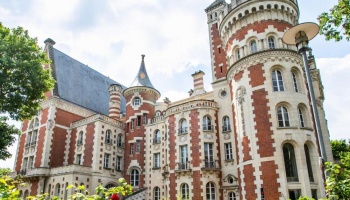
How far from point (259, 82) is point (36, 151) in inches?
1011

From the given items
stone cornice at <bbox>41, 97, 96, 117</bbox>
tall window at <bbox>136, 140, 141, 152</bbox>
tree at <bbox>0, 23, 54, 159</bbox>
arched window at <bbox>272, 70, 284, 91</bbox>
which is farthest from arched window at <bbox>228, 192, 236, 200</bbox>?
stone cornice at <bbox>41, 97, 96, 117</bbox>

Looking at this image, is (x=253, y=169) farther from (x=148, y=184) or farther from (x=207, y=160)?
(x=148, y=184)

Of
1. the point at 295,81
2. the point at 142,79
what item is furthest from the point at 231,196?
the point at 142,79

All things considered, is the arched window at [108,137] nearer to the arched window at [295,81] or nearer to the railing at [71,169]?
the railing at [71,169]

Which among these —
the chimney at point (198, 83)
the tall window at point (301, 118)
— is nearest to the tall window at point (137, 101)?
the chimney at point (198, 83)

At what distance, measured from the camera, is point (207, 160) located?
25.3 m

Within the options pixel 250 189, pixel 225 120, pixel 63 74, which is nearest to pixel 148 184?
pixel 225 120

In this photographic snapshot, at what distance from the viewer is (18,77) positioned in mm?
17891

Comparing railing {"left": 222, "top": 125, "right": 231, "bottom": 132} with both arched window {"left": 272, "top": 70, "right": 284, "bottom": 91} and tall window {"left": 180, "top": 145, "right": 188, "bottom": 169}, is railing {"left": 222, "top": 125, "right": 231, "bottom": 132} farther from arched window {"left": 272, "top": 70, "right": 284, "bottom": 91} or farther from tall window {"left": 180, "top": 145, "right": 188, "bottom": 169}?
arched window {"left": 272, "top": 70, "right": 284, "bottom": 91}

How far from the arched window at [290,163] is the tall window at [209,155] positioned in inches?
284

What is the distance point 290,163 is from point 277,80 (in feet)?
21.0

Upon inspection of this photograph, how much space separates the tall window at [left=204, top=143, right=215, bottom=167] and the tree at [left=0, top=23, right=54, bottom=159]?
14.7 meters

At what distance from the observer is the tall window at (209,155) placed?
2517 centimetres

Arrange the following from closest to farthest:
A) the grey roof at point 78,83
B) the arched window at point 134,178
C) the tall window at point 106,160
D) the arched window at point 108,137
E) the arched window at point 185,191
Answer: the arched window at point 185,191, the tall window at point 106,160, the arched window at point 134,178, the arched window at point 108,137, the grey roof at point 78,83
